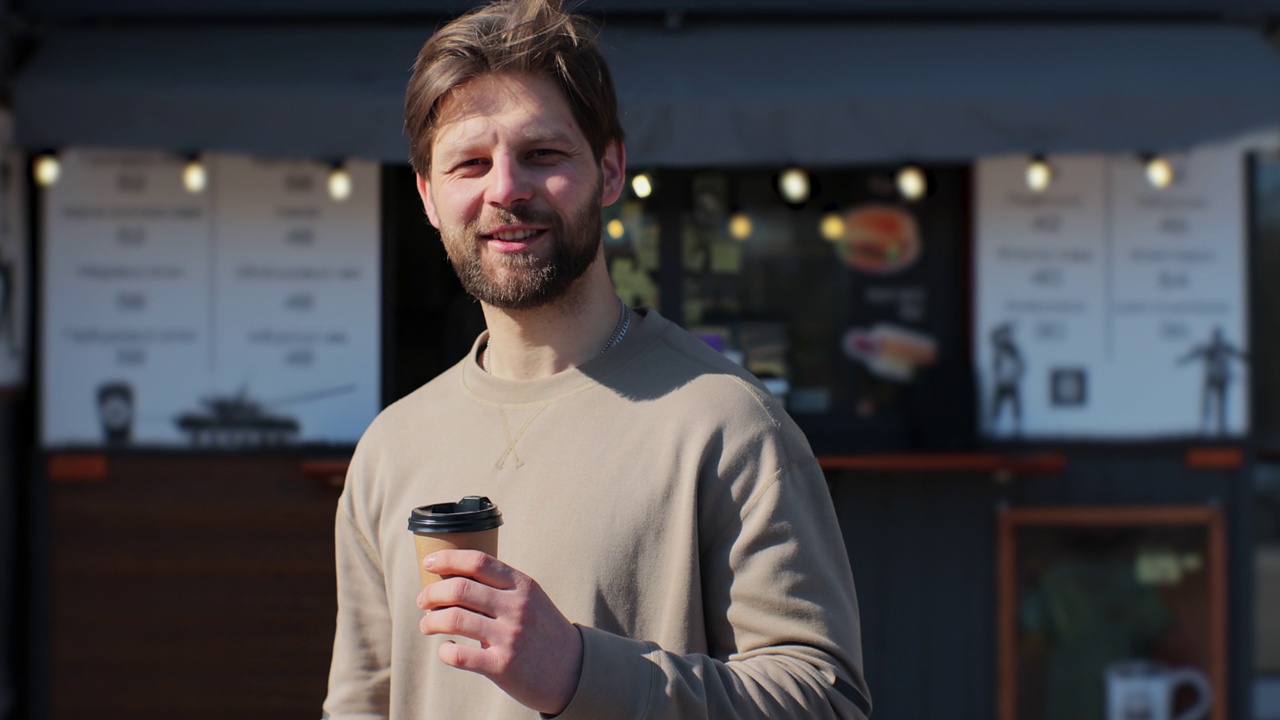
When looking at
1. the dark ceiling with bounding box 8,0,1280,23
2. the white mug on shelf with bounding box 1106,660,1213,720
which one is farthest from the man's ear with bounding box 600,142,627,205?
the white mug on shelf with bounding box 1106,660,1213,720

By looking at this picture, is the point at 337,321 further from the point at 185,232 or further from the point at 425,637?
the point at 425,637

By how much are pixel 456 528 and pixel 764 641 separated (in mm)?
431

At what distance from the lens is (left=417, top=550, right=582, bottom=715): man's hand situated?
1.34 metres

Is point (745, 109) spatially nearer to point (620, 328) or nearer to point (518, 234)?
point (620, 328)

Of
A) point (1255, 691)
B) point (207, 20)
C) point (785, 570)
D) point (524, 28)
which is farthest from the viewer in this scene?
point (1255, 691)

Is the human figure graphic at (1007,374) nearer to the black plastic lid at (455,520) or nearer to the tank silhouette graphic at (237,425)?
the tank silhouette graphic at (237,425)

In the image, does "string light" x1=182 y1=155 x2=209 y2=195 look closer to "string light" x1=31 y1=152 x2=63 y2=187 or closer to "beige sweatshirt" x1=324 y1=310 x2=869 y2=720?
"string light" x1=31 y1=152 x2=63 y2=187

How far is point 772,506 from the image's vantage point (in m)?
1.53

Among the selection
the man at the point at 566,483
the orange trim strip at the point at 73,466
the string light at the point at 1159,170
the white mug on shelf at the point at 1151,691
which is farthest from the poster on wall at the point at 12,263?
the white mug on shelf at the point at 1151,691

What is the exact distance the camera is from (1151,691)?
513 cm

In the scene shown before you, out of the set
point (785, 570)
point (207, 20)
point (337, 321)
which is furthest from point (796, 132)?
point (785, 570)

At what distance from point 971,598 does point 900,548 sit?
378 mm

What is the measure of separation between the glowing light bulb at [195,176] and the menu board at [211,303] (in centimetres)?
2

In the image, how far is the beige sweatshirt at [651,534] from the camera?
1.48 metres
